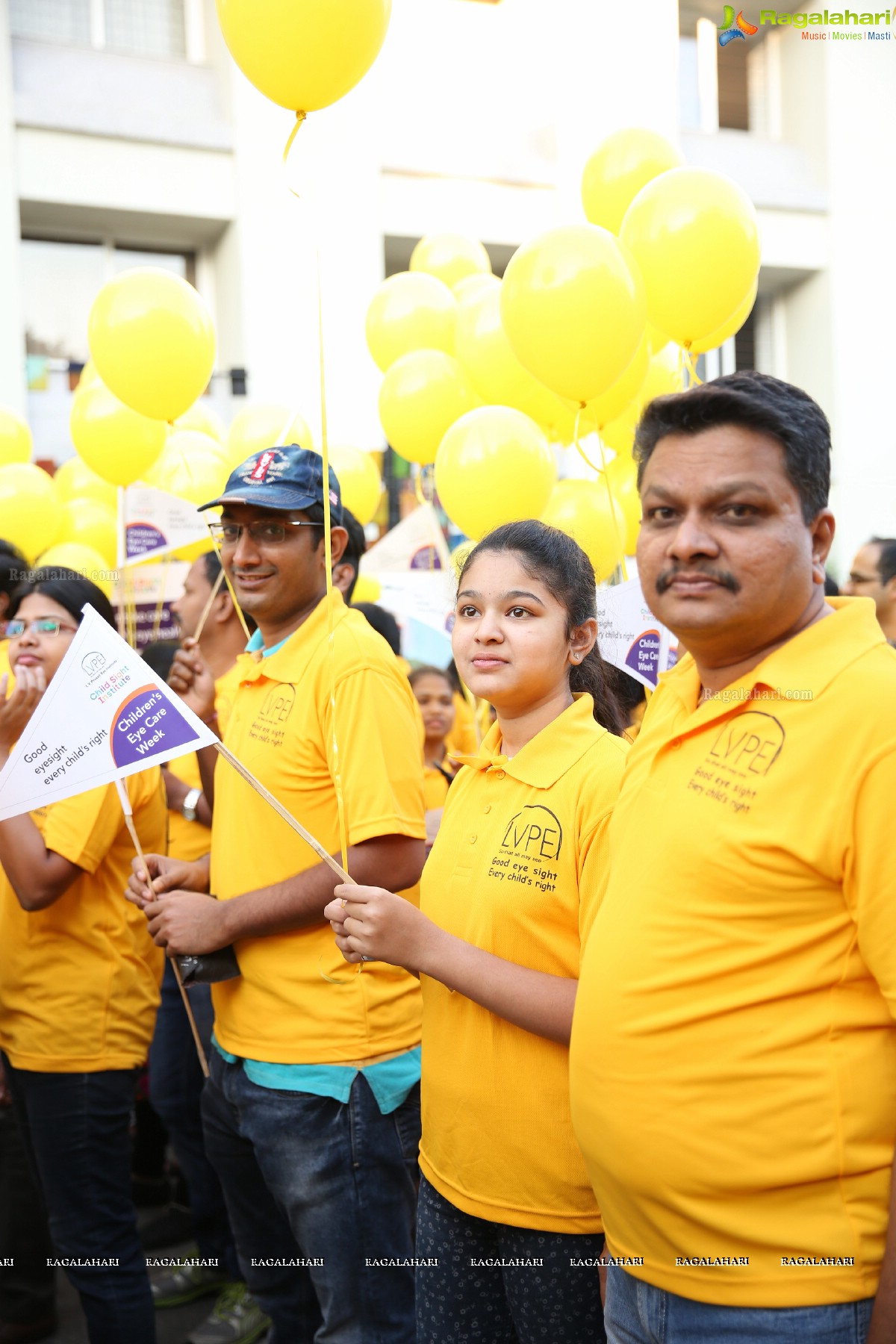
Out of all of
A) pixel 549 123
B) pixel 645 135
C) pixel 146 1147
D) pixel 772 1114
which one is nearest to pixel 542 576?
pixel 772 1114

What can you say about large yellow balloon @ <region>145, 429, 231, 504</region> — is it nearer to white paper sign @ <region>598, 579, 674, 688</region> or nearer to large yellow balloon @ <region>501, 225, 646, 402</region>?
large yellow balloon @ <region>501, 225, 646, 402</region>

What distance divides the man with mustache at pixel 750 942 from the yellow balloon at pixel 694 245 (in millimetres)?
1780

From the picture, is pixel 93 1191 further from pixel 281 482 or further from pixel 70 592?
pixel 281 482

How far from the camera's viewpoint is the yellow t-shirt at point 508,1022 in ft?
5.16

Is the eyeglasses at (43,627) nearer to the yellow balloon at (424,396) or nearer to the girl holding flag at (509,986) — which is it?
the girl holding flag at (509,986)

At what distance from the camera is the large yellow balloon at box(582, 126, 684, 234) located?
349 centimetres

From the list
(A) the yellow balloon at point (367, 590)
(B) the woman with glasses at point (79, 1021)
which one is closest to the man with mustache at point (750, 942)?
(B) the woman with glasses at point (79, 1021)

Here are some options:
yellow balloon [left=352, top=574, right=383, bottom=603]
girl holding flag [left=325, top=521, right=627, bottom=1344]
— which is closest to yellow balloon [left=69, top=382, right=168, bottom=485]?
yellow balloon [left=352, top=574, right=383, bottom=603]

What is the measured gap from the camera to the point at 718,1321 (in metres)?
1.19

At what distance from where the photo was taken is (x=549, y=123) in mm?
8695

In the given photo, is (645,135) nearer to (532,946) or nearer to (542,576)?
(542,576)

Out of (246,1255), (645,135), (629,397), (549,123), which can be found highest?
(549,123)

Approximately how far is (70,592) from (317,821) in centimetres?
99

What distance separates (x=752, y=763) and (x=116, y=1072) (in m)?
1.80
